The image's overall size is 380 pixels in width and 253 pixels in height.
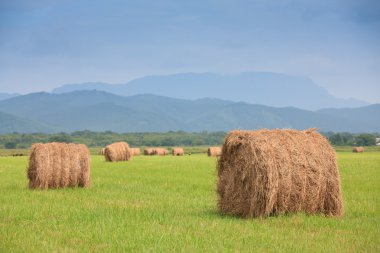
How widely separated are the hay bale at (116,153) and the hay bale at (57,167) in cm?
2442

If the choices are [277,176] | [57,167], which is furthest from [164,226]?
[57,167]

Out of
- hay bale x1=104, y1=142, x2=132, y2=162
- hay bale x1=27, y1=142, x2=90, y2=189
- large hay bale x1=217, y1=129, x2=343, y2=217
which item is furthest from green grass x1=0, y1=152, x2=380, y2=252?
hay bale x1=104, y1=142, x2=132, y2=162

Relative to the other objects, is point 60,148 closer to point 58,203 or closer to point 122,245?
point 58,203

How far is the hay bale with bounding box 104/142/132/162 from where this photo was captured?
4738 centimetres

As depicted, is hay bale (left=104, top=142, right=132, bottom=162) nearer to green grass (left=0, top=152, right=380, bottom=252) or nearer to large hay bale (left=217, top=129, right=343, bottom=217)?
green grass (left=0, top=152, right=380, bottom=252)

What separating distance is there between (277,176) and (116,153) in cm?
3468

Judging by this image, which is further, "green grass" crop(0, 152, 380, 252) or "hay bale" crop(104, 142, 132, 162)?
"hay bale" crop(104, 142, 132, 162)

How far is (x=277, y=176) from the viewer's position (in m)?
13.9

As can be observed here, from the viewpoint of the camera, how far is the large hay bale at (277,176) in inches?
549

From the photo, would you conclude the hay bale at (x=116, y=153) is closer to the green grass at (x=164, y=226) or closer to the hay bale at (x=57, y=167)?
the hay bale at (x=57, y=167)

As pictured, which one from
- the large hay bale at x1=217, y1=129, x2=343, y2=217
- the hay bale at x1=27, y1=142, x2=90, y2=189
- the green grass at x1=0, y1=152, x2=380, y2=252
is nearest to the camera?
the green grass at x1=0, y1=152, x2=380, y2=252

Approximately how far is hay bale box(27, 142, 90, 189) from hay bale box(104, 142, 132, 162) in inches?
962

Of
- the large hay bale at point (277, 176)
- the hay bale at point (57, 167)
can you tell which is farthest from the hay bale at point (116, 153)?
the large hay bale at point (277, 176)

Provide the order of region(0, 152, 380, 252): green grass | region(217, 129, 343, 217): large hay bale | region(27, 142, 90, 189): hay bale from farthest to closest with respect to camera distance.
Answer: region(27, 142, 90, 189): hay bale < region(217, 129, 343, 217): large hay bale < region(0, 152, 380, 252): green grass
